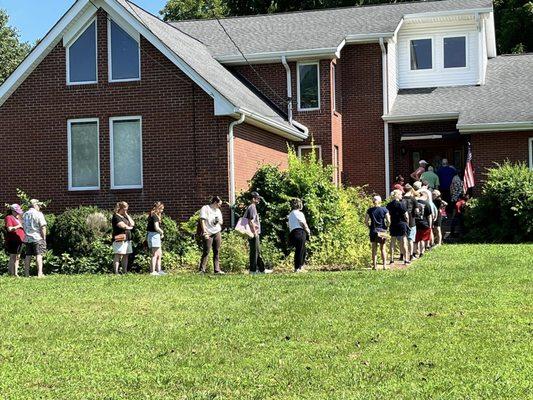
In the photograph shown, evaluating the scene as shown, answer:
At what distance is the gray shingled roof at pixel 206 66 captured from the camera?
65.8 feet

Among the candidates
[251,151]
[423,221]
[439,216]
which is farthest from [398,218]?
[251,151]

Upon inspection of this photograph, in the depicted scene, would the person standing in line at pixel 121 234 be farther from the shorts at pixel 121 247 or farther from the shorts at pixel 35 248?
the shorts at pixel 35 248

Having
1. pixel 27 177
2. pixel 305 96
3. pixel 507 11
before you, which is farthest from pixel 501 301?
pixel 507 11

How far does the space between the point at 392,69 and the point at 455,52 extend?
7.89ft

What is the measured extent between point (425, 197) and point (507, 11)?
24.9 meters

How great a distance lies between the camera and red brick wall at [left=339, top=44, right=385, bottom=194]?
86.8 feet

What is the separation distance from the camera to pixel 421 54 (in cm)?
2842

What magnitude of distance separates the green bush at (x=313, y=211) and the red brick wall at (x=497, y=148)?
6.87 metres

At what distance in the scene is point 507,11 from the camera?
40312 millimetres

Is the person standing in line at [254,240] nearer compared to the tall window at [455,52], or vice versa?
the person standing in line at [254,240]

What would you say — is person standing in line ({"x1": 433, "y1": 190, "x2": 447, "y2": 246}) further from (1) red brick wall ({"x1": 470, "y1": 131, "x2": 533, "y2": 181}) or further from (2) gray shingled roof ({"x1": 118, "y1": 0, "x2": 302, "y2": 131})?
(2) gray shingled roof ({"x1": 118, "y1": 0, "x2": 302, "y2": 131})

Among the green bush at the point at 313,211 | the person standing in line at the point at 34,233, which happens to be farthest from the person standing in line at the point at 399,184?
the person standing in line at the point at 34,233

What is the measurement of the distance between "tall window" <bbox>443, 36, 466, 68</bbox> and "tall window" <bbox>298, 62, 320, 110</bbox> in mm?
5375

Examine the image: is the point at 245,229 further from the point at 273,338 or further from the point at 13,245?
the point at 273,338
